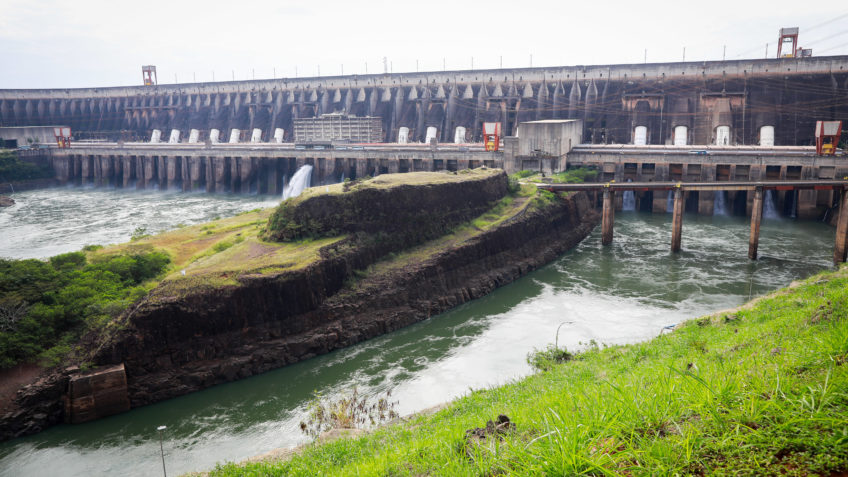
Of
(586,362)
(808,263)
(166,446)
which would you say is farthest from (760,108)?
(166,446)

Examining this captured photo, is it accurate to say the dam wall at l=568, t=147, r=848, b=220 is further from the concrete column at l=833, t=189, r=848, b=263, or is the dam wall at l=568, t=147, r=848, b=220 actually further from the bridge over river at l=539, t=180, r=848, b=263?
the concrete column at l=833, t=189, r=848, b=263

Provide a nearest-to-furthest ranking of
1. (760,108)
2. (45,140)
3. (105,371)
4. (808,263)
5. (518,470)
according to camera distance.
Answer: (518,470) < (105,371) < (808,263) < (760,108) < (45,140)

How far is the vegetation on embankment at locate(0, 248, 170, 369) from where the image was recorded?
17642mm

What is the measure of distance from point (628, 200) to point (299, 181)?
98.2 ft

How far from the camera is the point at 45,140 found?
262 ft

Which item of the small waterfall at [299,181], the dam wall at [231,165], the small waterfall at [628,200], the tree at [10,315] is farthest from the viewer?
the small waterfall at [299,181]

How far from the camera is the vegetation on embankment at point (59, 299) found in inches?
695

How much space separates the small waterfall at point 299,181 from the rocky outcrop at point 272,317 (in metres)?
28.4

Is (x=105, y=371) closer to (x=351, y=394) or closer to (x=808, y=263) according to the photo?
(x=351, y=394)

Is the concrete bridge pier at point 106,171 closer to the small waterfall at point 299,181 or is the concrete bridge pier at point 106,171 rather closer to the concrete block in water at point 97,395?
the small waterfall at point 299,181

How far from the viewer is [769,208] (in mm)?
42125

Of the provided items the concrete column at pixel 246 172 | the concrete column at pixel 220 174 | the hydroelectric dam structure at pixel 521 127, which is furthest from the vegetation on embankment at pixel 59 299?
the concrete column at pixel 220 174

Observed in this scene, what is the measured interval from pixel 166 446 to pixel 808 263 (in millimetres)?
31332

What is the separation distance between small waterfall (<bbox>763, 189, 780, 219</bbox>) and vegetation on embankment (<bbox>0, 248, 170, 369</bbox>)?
4092 centimetres
